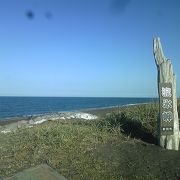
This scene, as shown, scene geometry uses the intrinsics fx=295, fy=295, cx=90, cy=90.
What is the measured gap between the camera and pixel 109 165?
7.23 meters

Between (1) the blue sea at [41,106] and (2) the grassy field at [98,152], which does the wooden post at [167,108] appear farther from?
(1) the blue sea at [41,106]

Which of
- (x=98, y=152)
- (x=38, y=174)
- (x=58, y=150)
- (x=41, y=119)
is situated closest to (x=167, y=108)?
(x=98, y=152)

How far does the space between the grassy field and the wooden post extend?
1.12 ft

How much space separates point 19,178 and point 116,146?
3.10 m

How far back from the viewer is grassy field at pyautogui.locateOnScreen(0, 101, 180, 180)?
6.85 meters

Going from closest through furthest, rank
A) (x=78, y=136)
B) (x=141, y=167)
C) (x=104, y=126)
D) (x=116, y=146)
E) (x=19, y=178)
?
(x=19, y=178)
(x=141, y=167)
(x=116, y=146)
(x=78, y=136)
(x=104, y=126)

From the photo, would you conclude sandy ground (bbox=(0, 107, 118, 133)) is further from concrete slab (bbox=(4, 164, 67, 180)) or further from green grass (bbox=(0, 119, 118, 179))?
concrete slab (bbox=(4, 164, 67, 180))

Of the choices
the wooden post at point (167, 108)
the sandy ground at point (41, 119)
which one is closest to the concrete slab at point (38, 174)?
the wooden post at point (167, 108)

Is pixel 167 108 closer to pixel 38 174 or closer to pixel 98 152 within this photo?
pixel 98 152

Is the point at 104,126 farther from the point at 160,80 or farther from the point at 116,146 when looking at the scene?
the point at 160,80

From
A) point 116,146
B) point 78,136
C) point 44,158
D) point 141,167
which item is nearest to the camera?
point 141,167

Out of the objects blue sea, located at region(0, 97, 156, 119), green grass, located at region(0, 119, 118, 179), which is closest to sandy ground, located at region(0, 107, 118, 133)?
blue sea, located at region(0, 97, 156, 119)

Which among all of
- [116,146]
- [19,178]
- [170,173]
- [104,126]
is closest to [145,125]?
[104,126]

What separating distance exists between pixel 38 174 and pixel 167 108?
3.93 m
